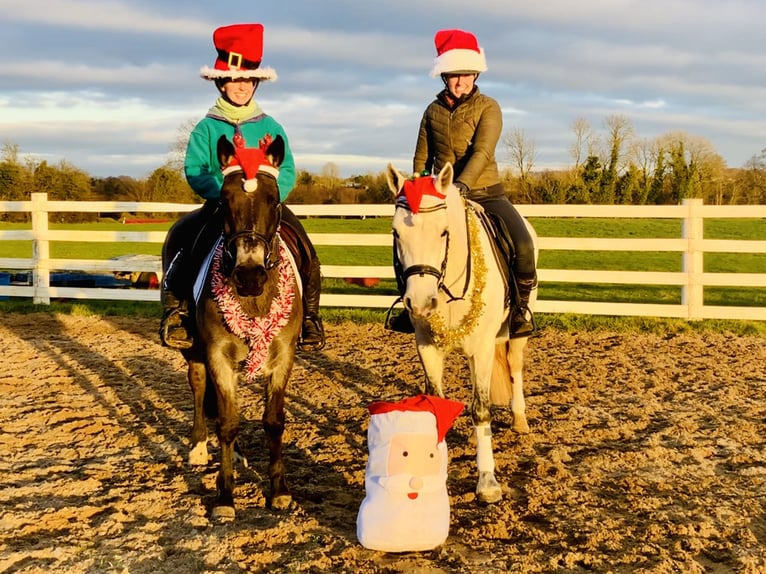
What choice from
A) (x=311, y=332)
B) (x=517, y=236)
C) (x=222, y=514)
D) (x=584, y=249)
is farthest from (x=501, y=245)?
(x=584, y=249)

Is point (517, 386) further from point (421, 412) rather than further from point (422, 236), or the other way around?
point (422, 236)

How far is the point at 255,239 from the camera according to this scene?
3.94 metres

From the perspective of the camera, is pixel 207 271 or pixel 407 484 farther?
pixel 207 271

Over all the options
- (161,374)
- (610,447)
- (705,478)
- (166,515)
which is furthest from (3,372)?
(705,478)

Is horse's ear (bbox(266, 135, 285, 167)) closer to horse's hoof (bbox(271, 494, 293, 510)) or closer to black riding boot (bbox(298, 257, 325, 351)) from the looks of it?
black riding boot (bbox(298, 257, 325, 351))

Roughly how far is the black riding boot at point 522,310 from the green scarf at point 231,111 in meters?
2.33

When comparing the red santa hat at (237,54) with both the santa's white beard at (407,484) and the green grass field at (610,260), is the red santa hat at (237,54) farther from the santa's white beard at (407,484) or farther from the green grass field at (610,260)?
the green grass field at (610,260)

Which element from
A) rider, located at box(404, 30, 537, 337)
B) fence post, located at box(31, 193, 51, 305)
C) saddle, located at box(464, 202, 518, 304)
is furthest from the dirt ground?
fence post, located at box(31, 193, 51, 305)

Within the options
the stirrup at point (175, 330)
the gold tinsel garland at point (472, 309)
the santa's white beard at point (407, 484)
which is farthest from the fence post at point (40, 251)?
the santa's white beard at point (407, 484)

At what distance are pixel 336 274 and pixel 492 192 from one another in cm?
627

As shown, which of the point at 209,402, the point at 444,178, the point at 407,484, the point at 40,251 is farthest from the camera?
the point at 40,251

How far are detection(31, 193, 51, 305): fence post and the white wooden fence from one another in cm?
2

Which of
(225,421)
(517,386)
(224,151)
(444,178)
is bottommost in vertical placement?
(517,386)

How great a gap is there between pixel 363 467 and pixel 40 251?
9.67m
